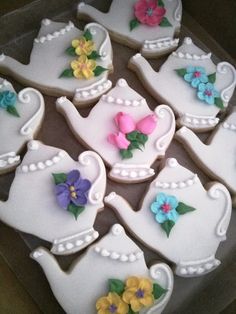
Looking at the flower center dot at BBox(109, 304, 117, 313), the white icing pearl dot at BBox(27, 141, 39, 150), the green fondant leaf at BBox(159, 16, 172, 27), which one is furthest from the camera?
the green fondant leaf at BBox(159, 16, 172, 27)

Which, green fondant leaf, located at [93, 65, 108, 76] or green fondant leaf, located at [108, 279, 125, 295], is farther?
green fondant leaf, located at [93, 65, 108, 76]

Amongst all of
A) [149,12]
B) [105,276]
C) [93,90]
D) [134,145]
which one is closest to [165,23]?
[149,12]

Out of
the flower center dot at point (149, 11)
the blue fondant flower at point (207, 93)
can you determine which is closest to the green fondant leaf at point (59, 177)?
the blue fondant flower at point (207, 93)

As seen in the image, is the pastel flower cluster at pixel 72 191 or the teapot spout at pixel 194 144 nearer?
the pastel flower cluster at pixel 72 191

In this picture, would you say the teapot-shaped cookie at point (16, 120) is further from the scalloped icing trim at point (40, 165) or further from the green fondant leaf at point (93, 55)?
the green fondant leaf at point (93, 55)

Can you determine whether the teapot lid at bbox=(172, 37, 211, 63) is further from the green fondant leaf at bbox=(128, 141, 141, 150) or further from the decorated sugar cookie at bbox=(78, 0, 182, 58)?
the green fondant leaf at bbox=(128, 141, 141, 150)

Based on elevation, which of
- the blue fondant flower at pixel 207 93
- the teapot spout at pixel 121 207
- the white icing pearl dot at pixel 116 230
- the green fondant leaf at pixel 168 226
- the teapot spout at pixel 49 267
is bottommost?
the teapot spout at pixel 49 267

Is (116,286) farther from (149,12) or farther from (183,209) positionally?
(149,12)

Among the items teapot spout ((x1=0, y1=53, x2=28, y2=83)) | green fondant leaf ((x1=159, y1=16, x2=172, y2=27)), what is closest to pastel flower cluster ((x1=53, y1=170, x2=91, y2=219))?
teapot spout ((x1=0, y1=53, x2=28, y2=83))
